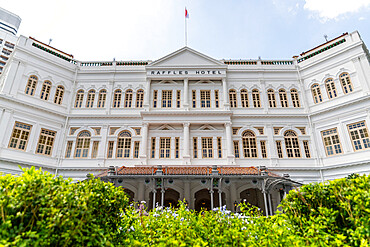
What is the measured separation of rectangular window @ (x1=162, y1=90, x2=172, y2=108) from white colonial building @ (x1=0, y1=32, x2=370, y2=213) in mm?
92

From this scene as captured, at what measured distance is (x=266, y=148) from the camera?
17.7 m

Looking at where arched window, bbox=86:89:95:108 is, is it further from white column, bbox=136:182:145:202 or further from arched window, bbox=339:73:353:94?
arched window, bbox=339:73:353:94

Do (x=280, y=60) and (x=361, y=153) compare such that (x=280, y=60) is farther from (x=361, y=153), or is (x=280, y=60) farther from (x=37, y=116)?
(x=37, y=116)

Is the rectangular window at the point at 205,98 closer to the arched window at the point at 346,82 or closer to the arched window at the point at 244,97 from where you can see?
the arched window at the point at 244,97

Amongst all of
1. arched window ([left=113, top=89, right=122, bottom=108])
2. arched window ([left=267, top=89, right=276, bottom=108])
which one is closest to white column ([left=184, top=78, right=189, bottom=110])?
A: arched window ([left=113, top=89, right=122, bottom=108])

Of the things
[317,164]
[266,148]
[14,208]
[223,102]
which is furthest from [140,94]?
[14,208]

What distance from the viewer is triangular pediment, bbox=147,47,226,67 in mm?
19714

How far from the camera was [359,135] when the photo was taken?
51.2 ft

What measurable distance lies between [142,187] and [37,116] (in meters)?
10.3

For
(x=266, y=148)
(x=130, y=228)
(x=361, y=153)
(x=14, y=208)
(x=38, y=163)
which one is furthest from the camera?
(x=266, y=148)

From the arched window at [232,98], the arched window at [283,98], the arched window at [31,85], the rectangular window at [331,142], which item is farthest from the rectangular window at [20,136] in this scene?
the rectangular window at [331,142]

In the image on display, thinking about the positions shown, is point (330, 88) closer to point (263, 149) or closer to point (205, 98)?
point (263, 149)

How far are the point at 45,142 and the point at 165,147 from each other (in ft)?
32.0

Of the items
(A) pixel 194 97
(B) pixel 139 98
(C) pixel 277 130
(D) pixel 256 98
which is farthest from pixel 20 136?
(C) pixel 277 130
